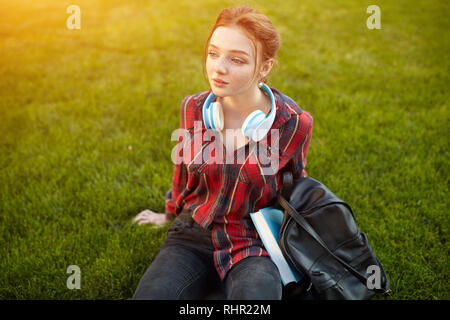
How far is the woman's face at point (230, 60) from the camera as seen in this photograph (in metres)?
1.99

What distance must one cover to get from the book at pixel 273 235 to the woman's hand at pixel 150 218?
1038mm

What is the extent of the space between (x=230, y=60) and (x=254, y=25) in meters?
0.23

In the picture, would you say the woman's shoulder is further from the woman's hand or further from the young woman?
the woman's hand

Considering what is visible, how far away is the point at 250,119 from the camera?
208cm

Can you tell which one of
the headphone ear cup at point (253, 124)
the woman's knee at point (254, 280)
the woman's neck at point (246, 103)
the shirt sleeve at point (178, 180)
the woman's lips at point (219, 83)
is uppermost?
the woman's lips at point (219, 83)

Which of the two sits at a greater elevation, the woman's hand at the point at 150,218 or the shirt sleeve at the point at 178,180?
the shirt sleeve at the point at 178,180

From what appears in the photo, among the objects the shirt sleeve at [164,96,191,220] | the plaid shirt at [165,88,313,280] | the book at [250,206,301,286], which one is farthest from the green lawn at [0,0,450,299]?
the book at [250,206,301,286]

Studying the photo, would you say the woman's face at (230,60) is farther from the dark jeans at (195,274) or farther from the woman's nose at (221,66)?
the dark jeans at (195,274)

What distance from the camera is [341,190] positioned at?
3.36 metres

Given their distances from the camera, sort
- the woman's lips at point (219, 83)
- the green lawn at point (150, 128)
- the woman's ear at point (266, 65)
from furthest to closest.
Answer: the green lawn at point (150, 128)
the woman's ear at point (266, 65)
the woman's lips at point (219, 83)

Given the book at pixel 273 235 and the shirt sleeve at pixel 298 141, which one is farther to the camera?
the shirt sleeve at pixel 298 141

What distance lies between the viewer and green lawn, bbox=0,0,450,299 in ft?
9.04

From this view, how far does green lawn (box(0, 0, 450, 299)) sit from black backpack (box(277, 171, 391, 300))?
1.78 feet

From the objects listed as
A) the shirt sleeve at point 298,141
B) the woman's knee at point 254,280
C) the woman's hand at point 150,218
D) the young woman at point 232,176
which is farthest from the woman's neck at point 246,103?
the woman's hand at point 150,218
